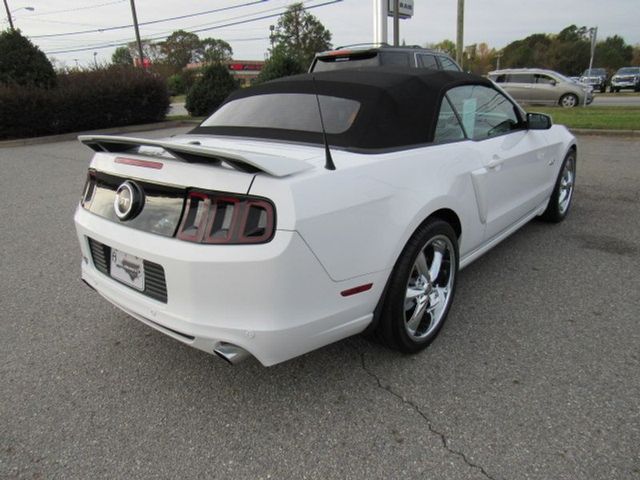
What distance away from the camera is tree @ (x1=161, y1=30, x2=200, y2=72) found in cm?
8606

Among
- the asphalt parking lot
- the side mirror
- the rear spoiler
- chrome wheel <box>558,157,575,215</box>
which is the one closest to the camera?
the rear spoiler

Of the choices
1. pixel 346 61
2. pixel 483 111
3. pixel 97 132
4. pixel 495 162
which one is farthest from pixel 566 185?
pixel 97 132

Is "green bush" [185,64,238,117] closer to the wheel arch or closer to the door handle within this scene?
the door handle

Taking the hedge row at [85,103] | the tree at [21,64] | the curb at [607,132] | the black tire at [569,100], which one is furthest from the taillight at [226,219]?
the black tire at [569,100]

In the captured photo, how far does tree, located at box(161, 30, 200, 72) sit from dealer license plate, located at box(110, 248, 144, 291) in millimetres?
90931

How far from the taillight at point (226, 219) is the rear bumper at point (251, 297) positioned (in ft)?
0.12

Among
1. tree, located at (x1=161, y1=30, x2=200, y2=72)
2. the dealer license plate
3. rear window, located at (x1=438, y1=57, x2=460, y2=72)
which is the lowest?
the dealer license plate

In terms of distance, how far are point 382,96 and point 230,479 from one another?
6.75 feet

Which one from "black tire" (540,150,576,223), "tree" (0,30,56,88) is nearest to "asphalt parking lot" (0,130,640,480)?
"black tire" (540,150,576,223)

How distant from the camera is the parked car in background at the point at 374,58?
8930mm

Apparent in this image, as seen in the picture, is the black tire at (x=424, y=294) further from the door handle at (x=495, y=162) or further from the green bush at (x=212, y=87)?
the green bush at (x=212, y=87)

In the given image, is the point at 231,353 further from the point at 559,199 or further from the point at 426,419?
the point at 559,199

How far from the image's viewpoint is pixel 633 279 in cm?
346

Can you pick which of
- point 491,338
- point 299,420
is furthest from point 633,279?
point 299,420
